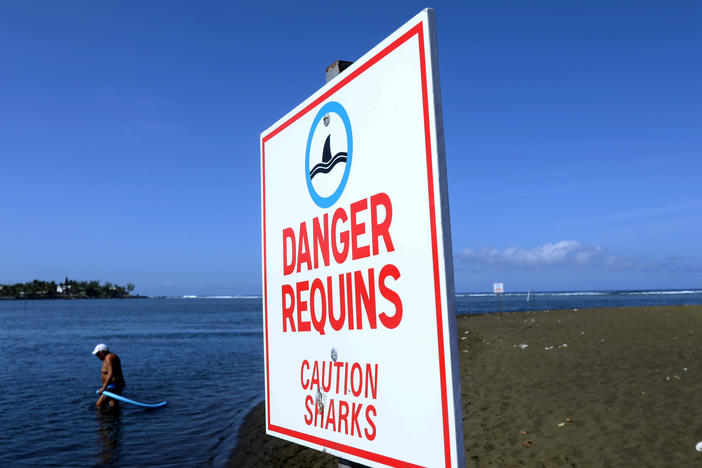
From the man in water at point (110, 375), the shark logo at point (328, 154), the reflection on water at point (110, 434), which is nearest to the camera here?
the shark logo at point (328, 154)

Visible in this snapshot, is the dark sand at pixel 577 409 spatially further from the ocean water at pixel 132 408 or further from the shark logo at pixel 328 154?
the shark logo at pixel 328 154

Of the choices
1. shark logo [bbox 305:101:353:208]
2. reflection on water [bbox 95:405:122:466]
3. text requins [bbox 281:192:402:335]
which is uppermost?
shark logo [bbox 305:101:353:208]

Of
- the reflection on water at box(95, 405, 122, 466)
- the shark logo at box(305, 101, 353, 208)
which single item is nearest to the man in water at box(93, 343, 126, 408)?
the reflection on water at box(95, 405, 122, 466)

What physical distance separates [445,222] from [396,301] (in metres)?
0.31

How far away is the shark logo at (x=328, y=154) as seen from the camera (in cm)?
186

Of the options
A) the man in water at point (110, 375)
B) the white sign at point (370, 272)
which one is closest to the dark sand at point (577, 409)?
A: the man in water at point (110, 375)

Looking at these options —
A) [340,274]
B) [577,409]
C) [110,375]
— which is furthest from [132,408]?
[340,274]

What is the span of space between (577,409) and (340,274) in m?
9.10

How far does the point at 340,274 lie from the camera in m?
1.84

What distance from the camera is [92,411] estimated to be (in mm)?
17109

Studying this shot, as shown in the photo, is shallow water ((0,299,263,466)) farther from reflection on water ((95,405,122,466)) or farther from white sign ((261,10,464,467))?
white sign ((261,10,464,467))

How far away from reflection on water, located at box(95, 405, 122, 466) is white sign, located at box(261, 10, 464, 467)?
11.8 meters

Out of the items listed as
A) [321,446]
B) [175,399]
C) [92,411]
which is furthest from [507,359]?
[321,446]

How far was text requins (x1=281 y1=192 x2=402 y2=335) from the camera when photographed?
163 cm
